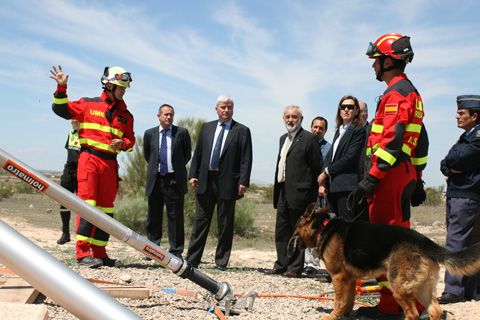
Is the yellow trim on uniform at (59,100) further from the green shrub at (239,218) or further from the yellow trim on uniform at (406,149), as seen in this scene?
the green shrub at (239,218)

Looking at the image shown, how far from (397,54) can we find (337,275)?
2196 millimetres

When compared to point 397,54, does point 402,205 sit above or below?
below

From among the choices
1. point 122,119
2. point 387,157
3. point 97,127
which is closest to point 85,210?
point 387,157

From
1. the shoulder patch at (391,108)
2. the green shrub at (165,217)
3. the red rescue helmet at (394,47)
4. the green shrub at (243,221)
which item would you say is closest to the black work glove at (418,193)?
the shoulder patch at (391,108)

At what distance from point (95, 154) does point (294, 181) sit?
3.02 meters

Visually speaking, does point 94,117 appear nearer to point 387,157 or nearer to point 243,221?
point 387,157

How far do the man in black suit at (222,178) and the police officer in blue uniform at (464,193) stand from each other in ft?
10.2

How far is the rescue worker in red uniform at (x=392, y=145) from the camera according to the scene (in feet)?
13.1

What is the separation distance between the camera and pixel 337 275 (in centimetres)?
400

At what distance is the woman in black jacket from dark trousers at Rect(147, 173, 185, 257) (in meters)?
2.61

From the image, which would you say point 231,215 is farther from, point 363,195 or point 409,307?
point 409,307

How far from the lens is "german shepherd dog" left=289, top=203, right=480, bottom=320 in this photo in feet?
11.2

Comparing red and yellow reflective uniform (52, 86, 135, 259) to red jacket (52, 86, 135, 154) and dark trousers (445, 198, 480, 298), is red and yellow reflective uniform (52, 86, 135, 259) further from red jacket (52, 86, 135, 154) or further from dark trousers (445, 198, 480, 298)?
dark trousers (445, 198, 480, 298)

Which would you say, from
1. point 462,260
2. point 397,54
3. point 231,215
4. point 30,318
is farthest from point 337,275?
point 231,215
